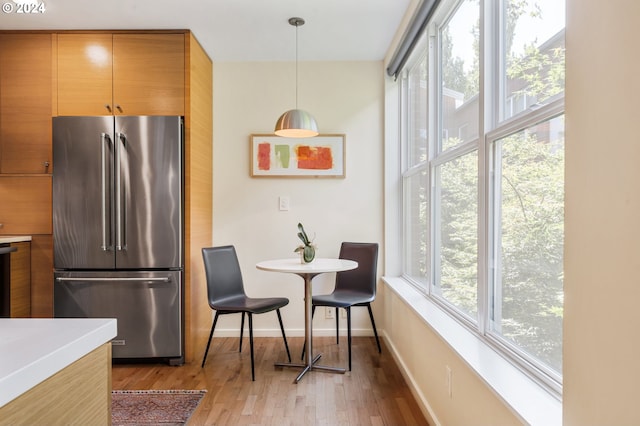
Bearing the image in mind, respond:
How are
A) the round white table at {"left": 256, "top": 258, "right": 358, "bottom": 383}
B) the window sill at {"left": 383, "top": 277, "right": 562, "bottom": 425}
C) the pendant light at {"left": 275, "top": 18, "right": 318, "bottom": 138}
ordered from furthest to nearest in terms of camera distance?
the pendant light at {"left": 275, "top": 18, "right": 318, "bottom": 138}, the round white table at {"left": 256, "top": 258, "right": 358, "bottom": 383}, the window sill at {"left": 383, "top": 277, "right": 562, "bottom": 425}

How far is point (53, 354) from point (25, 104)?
337cm

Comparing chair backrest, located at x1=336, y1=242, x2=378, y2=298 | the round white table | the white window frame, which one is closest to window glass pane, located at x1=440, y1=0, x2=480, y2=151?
the white window frame

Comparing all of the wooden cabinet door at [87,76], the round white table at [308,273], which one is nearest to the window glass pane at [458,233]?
the round white table at [308,273]

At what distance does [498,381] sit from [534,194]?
2.24 feet

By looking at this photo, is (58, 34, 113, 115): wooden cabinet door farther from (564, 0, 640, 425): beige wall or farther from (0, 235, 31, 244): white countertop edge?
(564, 0, 640, 425): beige wall

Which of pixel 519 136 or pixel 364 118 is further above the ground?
pixel 364 118

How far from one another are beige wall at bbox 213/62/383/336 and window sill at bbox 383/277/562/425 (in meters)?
1.58

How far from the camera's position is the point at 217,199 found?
12.8 ft

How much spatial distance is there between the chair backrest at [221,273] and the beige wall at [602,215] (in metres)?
2.59

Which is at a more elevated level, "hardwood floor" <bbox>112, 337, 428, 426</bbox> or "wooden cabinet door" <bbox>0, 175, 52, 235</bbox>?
"wooden cabinet door" <bbox>0, 175, 52, 235</bbox>

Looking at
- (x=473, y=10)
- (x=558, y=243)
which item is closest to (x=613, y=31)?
(x=558, y=243)

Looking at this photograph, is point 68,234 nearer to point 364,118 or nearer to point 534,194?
point 364,118

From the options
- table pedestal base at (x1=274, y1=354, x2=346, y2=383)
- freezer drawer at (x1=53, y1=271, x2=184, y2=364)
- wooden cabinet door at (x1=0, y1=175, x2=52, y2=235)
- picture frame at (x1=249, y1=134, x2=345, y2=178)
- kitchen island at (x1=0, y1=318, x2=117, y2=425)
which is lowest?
table pedestal base at (x1=274, y1=354, x2=346, y2=383)

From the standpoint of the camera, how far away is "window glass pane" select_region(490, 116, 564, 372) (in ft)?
4.38
